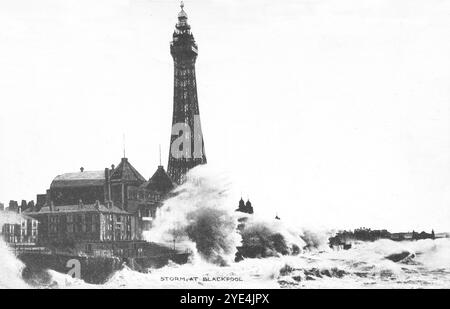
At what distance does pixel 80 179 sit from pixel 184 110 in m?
2.64

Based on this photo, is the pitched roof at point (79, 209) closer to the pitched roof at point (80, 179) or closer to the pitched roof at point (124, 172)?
the pitched roof at point (80, 179)

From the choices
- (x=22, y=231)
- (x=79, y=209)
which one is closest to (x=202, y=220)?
(x=79, y=209)

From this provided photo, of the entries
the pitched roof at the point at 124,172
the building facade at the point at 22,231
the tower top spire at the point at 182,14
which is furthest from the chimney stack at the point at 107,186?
the tower top spire at the point at 182,14

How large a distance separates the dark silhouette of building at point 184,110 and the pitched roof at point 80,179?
149 centimetres

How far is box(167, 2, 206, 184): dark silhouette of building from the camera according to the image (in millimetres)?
11883

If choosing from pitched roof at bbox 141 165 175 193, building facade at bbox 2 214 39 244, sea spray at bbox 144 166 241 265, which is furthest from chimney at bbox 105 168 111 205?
building facade at bbox 2 214 39 244

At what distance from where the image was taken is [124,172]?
1204 cm

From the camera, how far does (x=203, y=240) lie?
12.3 metres

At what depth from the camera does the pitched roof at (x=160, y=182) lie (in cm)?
1262

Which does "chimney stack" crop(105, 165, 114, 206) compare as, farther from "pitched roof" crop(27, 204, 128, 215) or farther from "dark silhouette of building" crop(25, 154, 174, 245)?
"pitched roof" crop(27, 204, 128, 215)

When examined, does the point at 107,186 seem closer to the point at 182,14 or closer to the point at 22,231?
the point at 22,231
